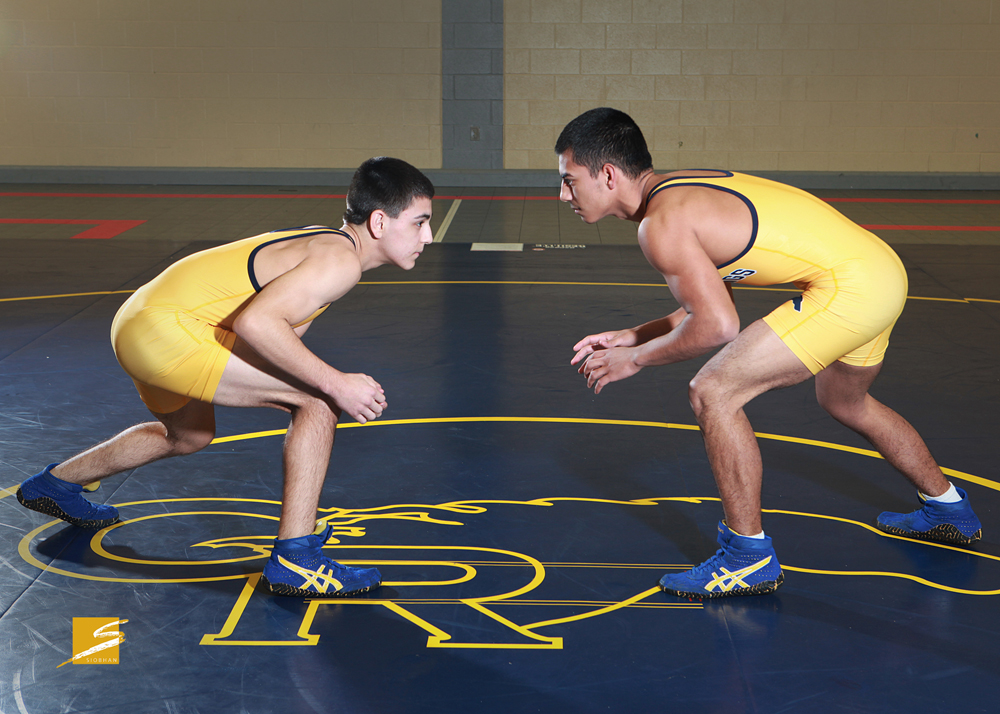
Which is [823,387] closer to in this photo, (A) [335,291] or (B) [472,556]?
(B) [472,556]

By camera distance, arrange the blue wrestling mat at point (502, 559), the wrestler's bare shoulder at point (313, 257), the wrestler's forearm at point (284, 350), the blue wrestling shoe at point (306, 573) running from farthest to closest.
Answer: the blue wrestling shoe at point (306, 573) → the wrestler's bare shoulder at point (313, 257) → the wrestler's forearm at point (284, 350) → the blue wrestling mat at point (502, 559)

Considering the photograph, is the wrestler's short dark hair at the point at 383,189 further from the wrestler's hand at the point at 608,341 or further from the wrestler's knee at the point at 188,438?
the wrestler's knee at the point at 188,438

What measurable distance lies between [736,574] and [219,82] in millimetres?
13575

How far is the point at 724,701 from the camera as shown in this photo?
2.42 m

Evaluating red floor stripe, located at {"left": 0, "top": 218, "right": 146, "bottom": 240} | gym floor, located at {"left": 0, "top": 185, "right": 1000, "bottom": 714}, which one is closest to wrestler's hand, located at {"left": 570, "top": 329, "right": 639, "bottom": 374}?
gym floor, located at {"left": 0, "top": 185, "right": 1000, "bottom": 714}

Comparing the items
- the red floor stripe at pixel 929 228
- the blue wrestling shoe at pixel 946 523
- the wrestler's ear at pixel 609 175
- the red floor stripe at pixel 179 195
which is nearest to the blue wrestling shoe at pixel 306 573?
the wrestler's ear at pixel 609 175

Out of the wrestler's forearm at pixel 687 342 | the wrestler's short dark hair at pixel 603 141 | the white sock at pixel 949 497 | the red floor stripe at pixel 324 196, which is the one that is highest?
the wrestler's short dark hair at pixel 603 141

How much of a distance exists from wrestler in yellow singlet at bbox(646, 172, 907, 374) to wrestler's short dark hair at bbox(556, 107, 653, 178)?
146mm

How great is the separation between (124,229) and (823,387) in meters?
9.16

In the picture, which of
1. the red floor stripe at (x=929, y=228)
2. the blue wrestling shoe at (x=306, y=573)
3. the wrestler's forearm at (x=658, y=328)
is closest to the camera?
the blue wrestling shoe at (x=306, y=573)

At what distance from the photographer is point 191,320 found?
9.78 feet

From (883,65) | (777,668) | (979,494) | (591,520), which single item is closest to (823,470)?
(979,494)

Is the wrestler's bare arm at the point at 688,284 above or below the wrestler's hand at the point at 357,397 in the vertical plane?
above

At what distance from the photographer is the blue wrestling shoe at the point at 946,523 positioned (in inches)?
130
